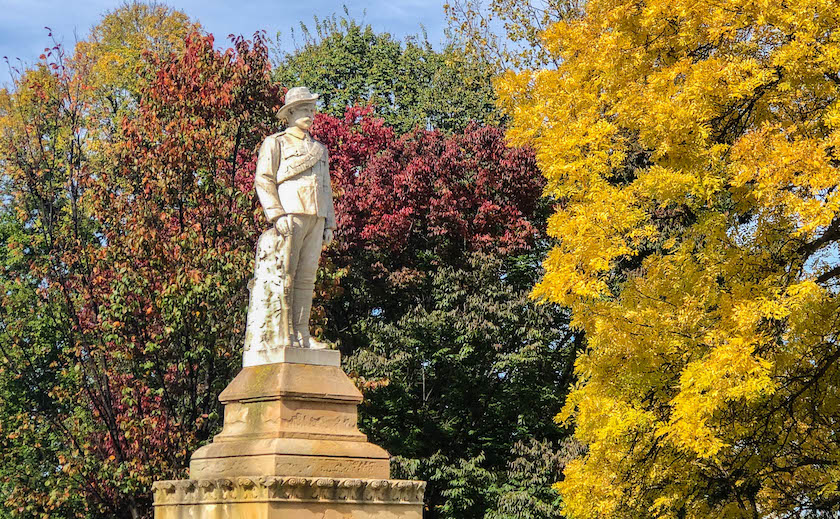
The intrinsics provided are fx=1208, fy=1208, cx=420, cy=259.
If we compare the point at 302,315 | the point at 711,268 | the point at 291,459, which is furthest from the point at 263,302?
the point at 711,268

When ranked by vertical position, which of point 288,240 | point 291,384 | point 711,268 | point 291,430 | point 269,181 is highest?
point 711,268

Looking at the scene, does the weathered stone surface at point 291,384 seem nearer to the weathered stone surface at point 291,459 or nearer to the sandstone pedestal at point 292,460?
the sandstone pedestal at point 292,460

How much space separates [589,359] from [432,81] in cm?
1612

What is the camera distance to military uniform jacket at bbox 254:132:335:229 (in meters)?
10.6

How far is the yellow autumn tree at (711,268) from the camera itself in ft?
43.7

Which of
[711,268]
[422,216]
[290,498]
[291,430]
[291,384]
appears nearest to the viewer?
[290,498]

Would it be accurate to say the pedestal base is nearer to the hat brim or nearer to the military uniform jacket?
the military uniform jacket

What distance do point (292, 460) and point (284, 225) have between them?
2.12 meters

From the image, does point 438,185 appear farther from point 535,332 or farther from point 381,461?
point 381,461

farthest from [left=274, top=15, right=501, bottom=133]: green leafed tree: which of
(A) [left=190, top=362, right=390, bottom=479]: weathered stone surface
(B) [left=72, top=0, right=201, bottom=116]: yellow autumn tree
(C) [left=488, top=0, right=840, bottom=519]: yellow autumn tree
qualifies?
(A) [left=190, top=362, right=390, bottom=479]: weathered stone surface

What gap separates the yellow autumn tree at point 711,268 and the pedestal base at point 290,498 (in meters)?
4.48

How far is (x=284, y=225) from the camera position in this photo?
1055 cm

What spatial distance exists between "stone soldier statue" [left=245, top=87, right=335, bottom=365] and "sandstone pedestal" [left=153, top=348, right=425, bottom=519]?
0.32 m

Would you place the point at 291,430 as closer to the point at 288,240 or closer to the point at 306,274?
the point at 306,274
